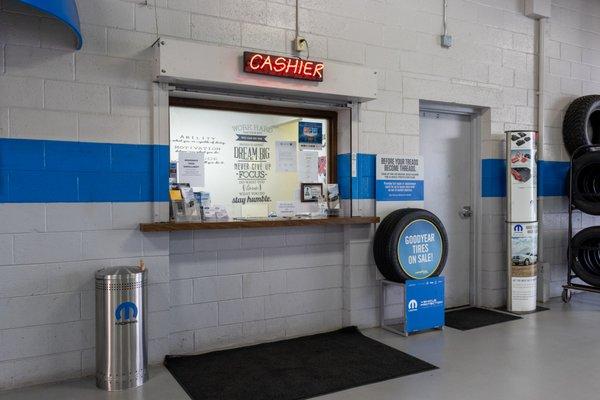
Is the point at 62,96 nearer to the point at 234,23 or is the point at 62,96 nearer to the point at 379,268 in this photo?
the point at 234,23

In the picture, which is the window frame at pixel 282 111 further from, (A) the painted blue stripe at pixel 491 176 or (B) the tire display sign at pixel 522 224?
(B) the tire display sign at pixel 522 224

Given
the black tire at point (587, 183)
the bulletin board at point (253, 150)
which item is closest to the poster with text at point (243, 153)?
the bulletin board at point (253, 150)

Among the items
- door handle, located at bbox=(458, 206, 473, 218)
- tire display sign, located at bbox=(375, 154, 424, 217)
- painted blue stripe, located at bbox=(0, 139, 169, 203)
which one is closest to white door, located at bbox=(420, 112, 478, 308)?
door handle, located at bbox=(458, 206, 473, 218)

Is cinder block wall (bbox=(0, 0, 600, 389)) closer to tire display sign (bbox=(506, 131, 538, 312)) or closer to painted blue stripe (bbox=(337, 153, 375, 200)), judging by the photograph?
painted blue stripe (bbox=(337, 153, 375, 200))

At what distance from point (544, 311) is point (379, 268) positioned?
2.03 meters

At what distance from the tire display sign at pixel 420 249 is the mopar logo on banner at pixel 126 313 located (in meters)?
2.23

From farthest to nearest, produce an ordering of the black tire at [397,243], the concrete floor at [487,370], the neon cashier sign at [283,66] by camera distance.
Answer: the black tire at [397,243] → the neon cashier sign at [283,66] → the concrete floor at [487,370]

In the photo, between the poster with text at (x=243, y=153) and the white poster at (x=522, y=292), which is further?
the white poster at (x=522, y=292)

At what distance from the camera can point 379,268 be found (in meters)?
4.36

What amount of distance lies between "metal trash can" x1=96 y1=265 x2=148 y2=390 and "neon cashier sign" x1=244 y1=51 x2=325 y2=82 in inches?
67.5

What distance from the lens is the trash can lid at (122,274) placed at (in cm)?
304

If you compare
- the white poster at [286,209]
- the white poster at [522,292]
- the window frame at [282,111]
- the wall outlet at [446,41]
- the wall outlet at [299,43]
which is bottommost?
the white poster at [522,292]

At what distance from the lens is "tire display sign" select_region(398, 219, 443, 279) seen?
13.8 ft

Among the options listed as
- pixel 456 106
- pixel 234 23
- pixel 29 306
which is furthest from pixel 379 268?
pixel 29 306
